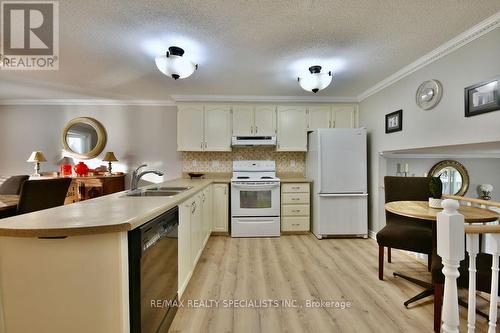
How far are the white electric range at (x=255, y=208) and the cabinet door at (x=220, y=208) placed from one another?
0.13m

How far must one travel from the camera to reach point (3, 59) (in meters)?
2.31

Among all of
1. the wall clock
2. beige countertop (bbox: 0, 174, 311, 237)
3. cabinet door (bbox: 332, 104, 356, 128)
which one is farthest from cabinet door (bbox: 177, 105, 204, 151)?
the wall clock

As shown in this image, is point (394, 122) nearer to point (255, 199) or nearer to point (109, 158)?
point (255, 199)

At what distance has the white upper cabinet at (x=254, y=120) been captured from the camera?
12.0ft

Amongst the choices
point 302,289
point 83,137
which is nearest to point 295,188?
point 302,289

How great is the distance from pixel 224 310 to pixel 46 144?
14.8ft

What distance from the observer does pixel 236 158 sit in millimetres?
3914

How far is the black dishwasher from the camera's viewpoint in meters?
1.01

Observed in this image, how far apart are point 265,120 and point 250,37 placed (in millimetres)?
1817

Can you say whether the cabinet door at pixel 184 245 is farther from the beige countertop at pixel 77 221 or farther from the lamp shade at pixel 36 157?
the lamp shade at pixel 36 157

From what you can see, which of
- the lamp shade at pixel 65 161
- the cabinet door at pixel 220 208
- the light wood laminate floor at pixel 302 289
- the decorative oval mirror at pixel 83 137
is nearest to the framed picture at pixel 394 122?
the light wood laminate floor at pixel 302 289

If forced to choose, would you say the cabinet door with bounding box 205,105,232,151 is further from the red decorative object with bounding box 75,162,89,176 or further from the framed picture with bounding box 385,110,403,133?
the framed picture with bounding box 385,110,403,133

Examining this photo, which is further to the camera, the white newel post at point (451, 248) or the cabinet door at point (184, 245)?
the cabinet door at point (184, 245)

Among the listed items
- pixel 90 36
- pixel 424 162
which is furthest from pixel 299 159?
pixel 90 36
